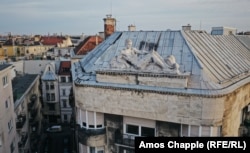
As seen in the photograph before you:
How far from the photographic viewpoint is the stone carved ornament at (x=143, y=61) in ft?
65.1

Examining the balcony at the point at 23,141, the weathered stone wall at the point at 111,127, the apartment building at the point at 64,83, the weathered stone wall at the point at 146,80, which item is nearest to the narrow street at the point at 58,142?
the apartment building at the point at 64,83

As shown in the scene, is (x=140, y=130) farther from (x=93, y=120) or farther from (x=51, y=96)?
(x=51, y=96)

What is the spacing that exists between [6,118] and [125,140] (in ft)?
48.1

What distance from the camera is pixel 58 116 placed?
62125 millimetres

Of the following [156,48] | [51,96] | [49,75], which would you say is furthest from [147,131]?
[51,96]

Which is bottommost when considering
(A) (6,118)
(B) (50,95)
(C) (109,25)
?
(B) (50,95)

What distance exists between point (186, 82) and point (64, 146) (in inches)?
1432

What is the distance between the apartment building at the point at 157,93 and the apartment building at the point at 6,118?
9589mm

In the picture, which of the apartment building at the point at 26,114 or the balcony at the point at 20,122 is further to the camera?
the apartment building at the point at 26,114

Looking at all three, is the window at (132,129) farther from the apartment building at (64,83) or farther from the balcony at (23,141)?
the apartment building at (64,83)

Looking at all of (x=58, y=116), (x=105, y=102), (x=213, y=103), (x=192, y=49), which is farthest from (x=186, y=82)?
(x=58, y=116)

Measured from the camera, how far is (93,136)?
22047mm

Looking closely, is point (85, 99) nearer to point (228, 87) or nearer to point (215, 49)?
point (228, 87)

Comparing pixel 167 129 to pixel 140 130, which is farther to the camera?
pixel 140 130
